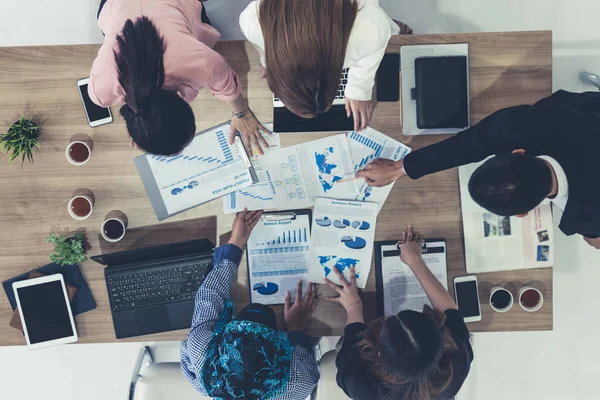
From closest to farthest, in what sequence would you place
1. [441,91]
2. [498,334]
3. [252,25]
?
[252,25]
[441,91]
[498,334]

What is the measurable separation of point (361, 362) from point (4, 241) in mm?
1277

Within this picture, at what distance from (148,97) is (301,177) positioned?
0.57m

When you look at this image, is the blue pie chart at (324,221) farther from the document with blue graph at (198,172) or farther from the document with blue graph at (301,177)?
the document with blue graph at (198,172)

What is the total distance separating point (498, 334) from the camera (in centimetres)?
201

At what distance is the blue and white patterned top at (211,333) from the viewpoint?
4.21ft

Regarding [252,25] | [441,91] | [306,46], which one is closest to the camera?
[306,46]

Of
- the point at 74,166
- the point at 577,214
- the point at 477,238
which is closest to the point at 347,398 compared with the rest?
the point at 477,238

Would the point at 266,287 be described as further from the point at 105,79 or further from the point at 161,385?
the point at 105,79

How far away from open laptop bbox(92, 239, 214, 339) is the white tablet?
0.53ft

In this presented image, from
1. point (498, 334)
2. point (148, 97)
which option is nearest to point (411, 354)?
point (148, 97)

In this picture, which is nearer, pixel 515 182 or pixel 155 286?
pixel 515 182

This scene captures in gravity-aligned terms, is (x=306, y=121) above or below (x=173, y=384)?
above

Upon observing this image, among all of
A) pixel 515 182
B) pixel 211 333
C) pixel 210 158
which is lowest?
pixel 211 333

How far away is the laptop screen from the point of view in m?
1.40
